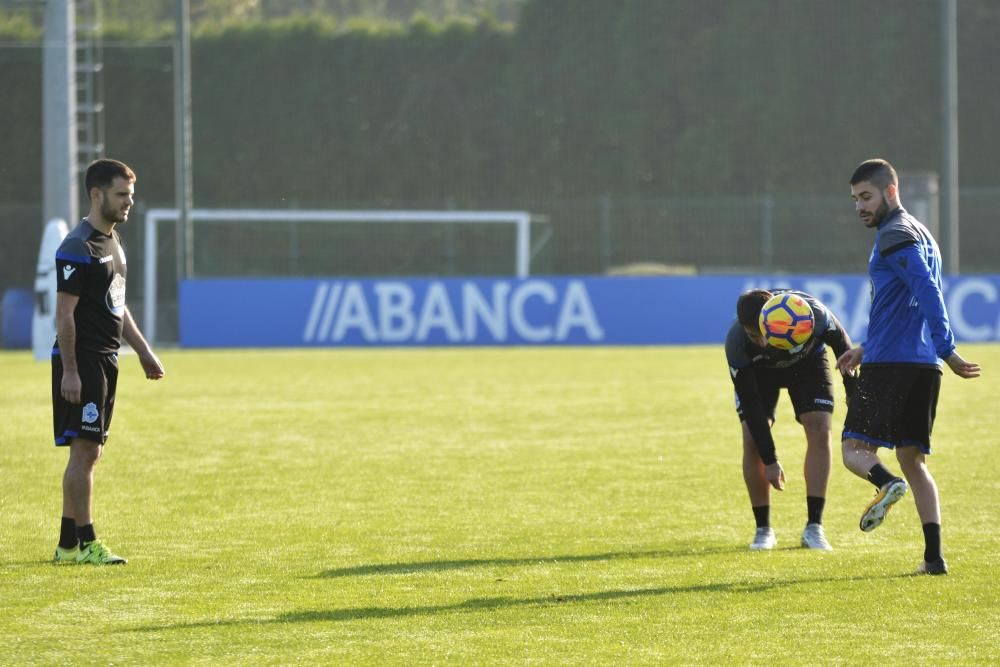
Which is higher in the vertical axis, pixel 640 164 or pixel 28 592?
pixel 640 164

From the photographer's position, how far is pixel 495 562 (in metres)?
7.80

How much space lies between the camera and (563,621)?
6449mm

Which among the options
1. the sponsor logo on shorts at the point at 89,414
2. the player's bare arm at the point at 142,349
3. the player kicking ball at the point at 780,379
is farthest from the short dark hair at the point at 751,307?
the sponsor logo on shorts at the point at 89,414

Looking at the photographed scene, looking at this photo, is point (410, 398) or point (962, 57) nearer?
point (410, 398)

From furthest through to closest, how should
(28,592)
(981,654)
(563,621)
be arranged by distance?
(28,592)
(563,621)
(981,654)

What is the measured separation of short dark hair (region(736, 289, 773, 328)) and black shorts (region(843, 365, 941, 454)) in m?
0.61

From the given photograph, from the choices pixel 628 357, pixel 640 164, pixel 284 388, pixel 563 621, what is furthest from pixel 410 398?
pixel 640 164

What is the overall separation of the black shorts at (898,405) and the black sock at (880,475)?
0.38ft

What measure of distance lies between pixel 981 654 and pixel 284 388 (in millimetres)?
13457

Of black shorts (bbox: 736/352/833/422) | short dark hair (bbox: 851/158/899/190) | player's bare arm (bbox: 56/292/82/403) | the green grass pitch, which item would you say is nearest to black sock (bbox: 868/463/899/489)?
the green grass pitch

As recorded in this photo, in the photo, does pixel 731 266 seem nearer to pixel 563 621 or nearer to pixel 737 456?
pixel 737 456

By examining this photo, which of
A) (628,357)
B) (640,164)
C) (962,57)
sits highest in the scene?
(962,57)

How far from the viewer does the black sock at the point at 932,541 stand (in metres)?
7.30

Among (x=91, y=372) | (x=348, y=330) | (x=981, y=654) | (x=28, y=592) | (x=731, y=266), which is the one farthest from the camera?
(x=731, y=266)
